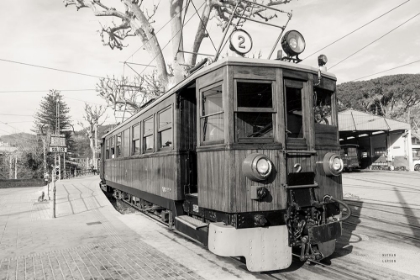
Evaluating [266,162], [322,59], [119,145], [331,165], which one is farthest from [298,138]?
[119,145]

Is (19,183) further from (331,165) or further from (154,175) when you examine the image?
(331,165)

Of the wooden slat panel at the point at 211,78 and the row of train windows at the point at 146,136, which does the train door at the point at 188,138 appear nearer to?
the row of train windows at the point at 146,136

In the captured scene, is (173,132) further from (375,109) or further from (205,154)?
(375,109)

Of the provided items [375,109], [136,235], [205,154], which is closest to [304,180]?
[205,154]

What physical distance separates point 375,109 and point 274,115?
37.7 metres

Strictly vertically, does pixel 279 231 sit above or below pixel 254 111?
below

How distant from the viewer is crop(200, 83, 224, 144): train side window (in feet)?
14.4

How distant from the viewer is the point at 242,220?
404cm

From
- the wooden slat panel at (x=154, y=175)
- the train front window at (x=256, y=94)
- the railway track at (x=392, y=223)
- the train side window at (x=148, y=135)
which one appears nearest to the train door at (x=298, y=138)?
the train front window at (x=256, y=94)

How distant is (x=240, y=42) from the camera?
471cm

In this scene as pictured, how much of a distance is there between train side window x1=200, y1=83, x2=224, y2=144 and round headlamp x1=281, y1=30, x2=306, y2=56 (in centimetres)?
143

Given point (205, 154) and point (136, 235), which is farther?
point (136, 235)

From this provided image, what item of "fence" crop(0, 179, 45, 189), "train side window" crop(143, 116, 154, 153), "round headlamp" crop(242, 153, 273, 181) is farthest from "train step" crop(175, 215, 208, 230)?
"fence" crop(0, 179, 45, 189)

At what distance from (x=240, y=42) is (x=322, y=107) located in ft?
5.53
